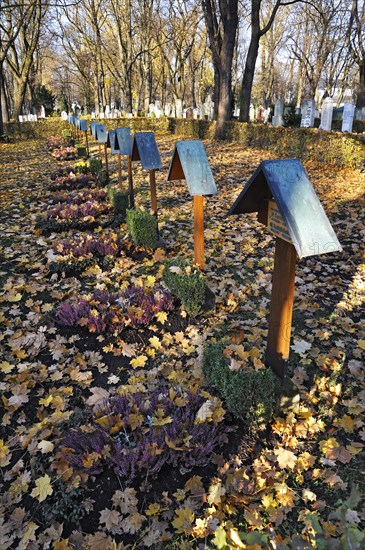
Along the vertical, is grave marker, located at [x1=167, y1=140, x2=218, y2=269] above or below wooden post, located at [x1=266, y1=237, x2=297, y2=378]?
above

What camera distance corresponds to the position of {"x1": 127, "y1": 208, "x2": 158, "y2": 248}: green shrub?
6.03m

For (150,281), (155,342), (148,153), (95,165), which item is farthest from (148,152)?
(95,165)

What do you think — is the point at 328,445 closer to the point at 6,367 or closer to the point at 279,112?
the point at 6,367

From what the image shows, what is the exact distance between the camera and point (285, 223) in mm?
2594

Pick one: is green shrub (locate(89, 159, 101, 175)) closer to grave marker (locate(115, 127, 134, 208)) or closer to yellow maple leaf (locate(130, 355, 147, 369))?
grave marker (locate(115, 127, 134, 208))

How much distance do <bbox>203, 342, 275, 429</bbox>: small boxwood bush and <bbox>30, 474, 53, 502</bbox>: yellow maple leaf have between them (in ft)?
4.48

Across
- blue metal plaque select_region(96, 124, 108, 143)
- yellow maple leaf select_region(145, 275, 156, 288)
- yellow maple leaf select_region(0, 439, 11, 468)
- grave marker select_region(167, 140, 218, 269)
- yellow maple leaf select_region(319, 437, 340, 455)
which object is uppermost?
blue metal plaque select_region(96, 124, 108, 143)

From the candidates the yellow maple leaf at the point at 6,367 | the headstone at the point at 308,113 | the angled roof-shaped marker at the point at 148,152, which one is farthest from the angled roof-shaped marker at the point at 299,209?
the headstone at the point at 308,113

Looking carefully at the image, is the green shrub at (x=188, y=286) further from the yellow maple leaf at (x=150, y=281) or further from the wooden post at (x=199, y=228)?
the yellow maple leaf at (x=150, y=281)

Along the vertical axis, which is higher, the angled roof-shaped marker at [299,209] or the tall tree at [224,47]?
the tall tree at [224,47]

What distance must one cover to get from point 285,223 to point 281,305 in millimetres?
713

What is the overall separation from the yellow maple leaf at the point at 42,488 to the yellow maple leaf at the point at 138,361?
4.27 feet

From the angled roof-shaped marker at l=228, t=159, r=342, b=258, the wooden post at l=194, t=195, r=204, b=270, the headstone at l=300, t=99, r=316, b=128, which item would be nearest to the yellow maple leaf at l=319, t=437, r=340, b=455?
the angled roof-shaped marker at l=228, t=159, r=342, b=258

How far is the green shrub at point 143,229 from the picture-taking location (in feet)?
19.8
